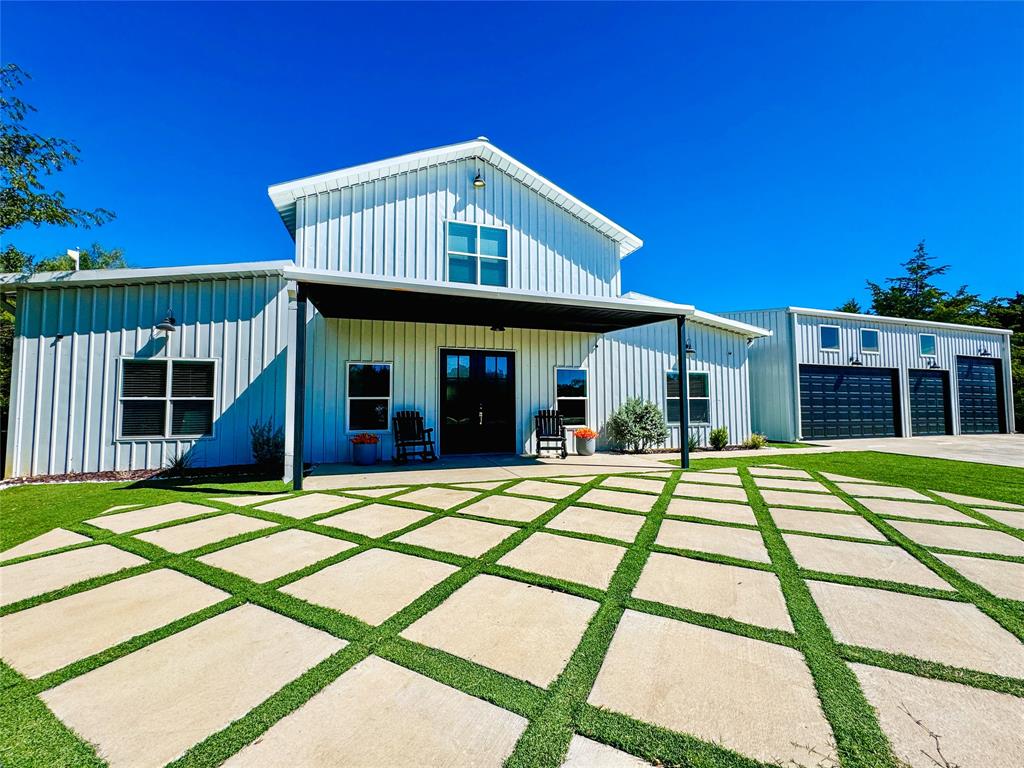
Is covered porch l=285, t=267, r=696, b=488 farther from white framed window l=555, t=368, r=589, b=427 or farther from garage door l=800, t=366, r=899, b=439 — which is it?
garage door l=800, t=366, r=899, b=439

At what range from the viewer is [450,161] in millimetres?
8992

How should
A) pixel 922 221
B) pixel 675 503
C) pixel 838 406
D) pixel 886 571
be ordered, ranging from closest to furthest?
pixel 886 571
pixel 675 503
pixel 838 406
pixel 922 221

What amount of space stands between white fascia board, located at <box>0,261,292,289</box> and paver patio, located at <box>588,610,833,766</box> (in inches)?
298

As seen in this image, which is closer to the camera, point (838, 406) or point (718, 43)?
point (718, 43)

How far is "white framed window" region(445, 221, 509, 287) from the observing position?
8.98 m

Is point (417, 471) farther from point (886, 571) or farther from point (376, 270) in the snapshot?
point (886, 571)

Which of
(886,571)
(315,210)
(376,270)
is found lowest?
(886,571)

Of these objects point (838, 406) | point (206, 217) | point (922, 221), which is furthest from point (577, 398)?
point (922, 221)

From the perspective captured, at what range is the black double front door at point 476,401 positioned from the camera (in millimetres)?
8734

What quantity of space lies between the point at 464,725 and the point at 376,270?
326 inches

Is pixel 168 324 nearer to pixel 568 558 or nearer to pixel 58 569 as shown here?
pixel 58 569

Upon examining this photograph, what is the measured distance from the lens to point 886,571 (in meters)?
2.77

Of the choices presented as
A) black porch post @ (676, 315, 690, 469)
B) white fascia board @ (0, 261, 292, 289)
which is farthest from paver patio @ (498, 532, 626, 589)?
white fascia board @ (0, 261, 292, 289)

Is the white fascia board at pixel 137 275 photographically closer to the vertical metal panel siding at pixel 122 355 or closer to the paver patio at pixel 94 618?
the vertical metal panel siding at pixel 122 355
